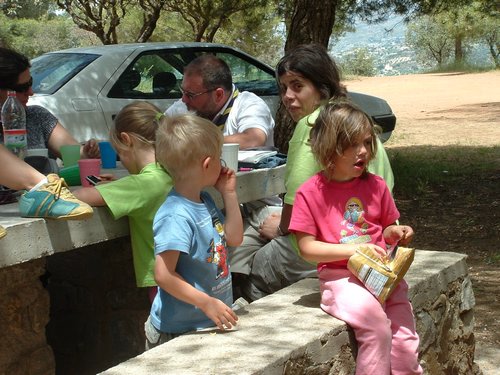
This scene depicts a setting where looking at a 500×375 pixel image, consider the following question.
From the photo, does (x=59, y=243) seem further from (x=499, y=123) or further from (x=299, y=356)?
(x=499, y=123)

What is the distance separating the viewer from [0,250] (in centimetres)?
310

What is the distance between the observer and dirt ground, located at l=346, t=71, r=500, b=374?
5.52 metres

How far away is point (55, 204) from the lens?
3.22 meters

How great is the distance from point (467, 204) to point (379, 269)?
5983 millimetres

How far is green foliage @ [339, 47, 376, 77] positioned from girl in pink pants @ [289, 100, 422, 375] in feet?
137

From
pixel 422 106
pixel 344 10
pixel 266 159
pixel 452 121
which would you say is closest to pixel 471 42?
pixel 422 106

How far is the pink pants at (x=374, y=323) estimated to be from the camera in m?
3.06

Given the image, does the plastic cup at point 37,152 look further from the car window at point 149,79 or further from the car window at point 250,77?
the car window at point 250,77

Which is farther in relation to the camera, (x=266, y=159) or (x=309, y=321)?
(x=266, y=159)

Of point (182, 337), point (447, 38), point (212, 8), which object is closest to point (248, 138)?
point (182, 337)

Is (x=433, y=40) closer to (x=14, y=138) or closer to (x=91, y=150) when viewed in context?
(x=91, y=150)

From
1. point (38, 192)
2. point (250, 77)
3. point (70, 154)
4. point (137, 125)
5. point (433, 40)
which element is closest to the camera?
point (38, 192)

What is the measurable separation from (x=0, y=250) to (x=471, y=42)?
4276 centimetres

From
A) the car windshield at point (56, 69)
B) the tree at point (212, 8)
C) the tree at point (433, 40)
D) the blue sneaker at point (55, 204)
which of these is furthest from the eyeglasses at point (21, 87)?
the tree at point (433, 40)
